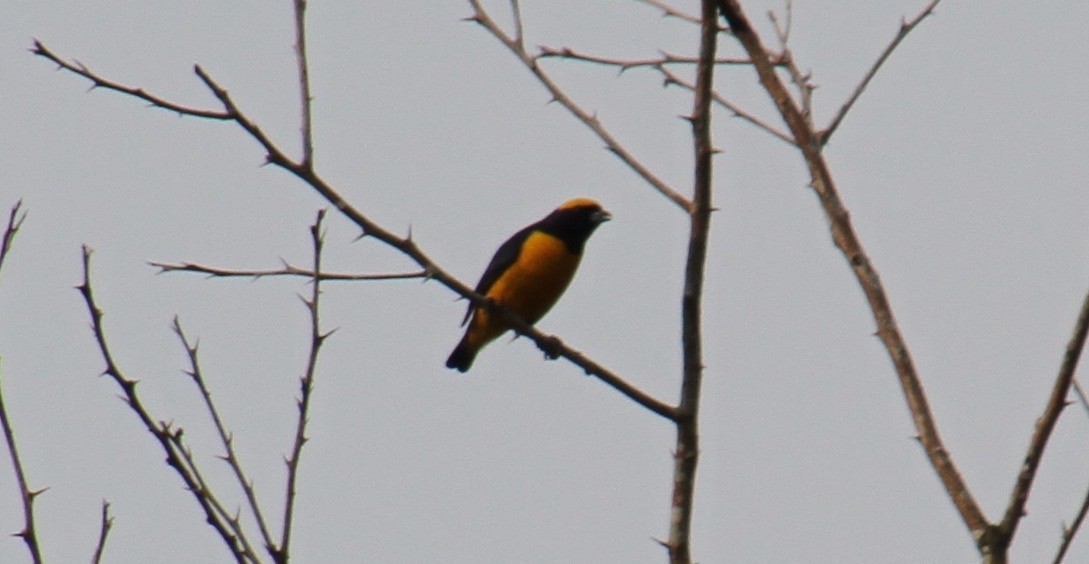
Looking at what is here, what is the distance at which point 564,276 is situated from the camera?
8.15 metres

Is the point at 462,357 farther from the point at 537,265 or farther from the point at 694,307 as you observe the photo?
the point at 694,307

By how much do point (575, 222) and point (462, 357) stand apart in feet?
4.03

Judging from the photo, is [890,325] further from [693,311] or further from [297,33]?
[297,33]

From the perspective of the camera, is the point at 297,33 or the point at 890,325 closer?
the point at 297,33

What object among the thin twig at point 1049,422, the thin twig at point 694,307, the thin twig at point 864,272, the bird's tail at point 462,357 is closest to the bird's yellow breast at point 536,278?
the bird's tail at point 462,357

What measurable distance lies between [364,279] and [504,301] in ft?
13.9

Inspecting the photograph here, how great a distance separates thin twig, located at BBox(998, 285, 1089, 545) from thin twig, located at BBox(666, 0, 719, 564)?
663 millimetres

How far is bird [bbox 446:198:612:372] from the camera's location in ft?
26.3

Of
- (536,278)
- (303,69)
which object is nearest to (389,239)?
(303,69)

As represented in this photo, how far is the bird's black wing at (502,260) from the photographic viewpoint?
26.8 ft

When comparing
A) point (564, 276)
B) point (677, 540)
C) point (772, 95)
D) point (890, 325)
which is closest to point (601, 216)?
point (564, 276)

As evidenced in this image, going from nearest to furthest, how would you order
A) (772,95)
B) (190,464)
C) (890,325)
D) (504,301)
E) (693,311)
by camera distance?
(190,464) < (693,311) < (890,325) < (772,95) < (504,301)

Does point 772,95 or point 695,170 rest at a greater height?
point 772,95

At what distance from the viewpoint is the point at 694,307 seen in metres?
3.55
